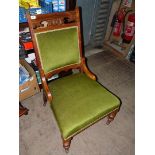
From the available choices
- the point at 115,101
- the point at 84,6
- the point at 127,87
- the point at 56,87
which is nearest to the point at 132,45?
the point at 127,87

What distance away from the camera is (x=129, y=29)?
3.04 m

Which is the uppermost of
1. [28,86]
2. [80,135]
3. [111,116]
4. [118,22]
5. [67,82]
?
[118,22]

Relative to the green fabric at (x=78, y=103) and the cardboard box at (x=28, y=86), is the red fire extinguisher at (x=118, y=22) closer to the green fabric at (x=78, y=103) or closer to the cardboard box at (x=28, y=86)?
the green fabric at (x=78, y=103)

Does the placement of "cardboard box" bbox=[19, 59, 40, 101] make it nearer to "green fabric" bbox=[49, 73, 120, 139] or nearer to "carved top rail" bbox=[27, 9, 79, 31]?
"green fabric" bbox=[49, 73, 120, 139]

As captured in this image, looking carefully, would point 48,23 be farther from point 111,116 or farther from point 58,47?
point 111,116

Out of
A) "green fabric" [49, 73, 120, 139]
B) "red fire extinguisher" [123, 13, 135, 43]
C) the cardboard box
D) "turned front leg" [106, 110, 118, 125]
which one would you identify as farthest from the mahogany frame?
"red fire extinguisher" [123, 13, 135, 43]

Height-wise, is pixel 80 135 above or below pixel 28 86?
below

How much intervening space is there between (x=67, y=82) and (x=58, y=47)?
0.39m

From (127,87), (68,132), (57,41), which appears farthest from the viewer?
(127,87)

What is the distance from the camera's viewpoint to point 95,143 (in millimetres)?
1754

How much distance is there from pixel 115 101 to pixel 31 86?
1089 millimetres

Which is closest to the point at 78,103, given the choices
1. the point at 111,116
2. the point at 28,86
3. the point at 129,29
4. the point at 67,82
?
the point at 67,82

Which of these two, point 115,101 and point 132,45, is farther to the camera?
point 132,45

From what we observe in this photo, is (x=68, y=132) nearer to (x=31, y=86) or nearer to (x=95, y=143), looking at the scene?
(x=95, y=143)
